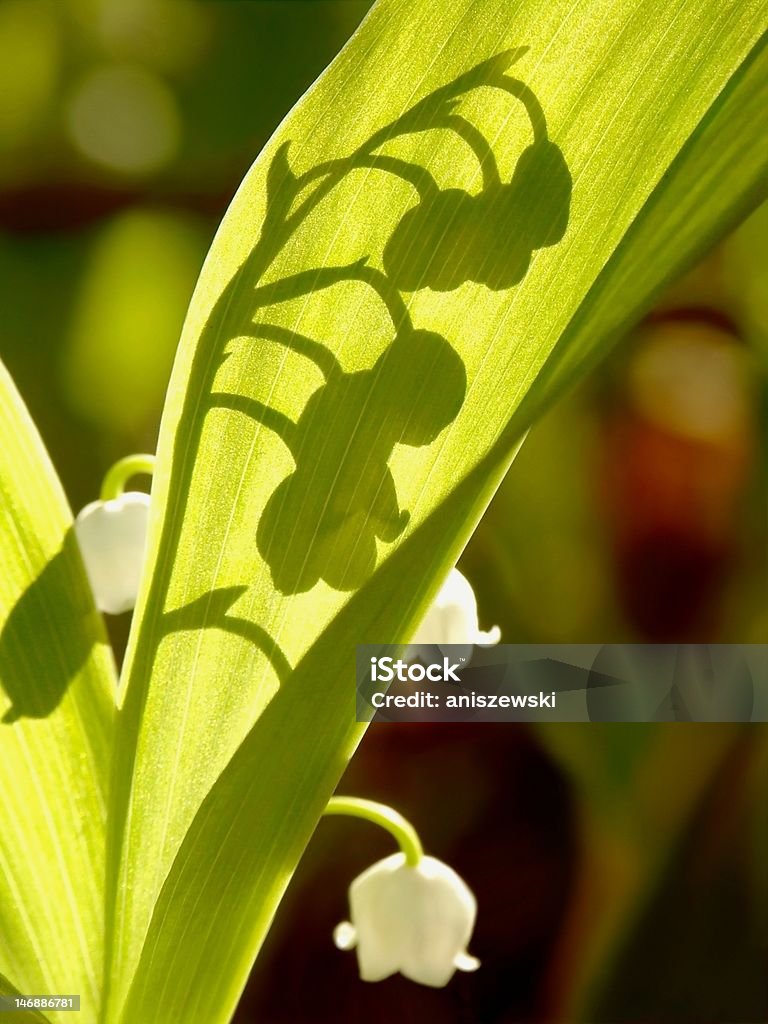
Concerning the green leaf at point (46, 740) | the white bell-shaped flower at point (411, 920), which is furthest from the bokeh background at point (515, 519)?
the green leaf at point (46, 740)

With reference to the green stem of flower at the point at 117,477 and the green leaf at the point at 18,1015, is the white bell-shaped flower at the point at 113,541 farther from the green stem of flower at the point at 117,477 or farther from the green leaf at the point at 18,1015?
the green leaf at the point at 18,1015

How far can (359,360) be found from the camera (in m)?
0.35

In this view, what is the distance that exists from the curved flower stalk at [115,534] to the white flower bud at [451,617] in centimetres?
15

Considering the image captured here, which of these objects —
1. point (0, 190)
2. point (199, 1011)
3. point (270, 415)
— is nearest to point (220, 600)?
point (270, 415)

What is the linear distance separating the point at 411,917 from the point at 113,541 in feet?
0.83

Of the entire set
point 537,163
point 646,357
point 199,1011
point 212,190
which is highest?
point 212,190

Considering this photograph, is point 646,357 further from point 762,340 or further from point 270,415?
point 270,415

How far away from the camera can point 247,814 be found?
1.18 feet

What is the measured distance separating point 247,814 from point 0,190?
80 cm

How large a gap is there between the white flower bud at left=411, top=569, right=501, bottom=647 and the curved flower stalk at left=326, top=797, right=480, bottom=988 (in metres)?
0.10

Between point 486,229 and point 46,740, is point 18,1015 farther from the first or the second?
point 486,229

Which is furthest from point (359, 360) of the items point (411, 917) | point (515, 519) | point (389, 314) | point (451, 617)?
point (515, 519)

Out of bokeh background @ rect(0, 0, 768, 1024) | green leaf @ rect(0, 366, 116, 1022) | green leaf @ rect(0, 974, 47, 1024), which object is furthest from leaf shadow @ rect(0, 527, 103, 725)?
bokeh background @ rect(0, 0, 768, 1024)

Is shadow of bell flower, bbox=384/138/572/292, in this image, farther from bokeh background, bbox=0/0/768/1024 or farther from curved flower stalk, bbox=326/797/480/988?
bokeh background, bbox=0/0/768/1024
